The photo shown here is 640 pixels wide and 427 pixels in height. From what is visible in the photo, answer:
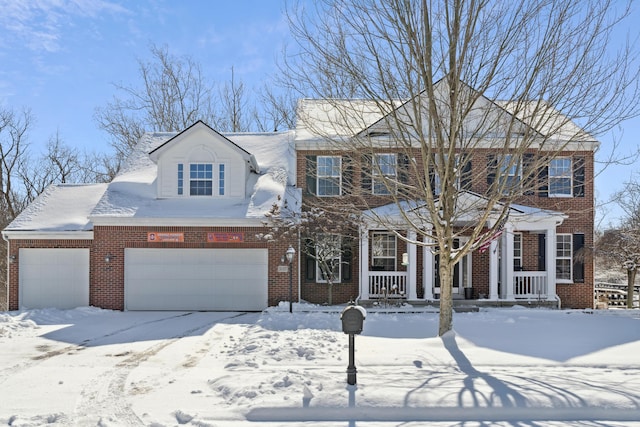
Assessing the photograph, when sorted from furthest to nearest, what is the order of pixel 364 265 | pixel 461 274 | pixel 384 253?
1. pixel 461 274
2. pixel 384 253
3. pixel 364 265

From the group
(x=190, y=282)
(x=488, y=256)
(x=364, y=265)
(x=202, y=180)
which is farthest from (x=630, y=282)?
(x=202, y=180)

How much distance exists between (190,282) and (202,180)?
3.56 m

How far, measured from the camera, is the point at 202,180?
57.8ft

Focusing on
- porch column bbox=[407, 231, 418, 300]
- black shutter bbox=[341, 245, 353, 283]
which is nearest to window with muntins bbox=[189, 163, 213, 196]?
black shutter bbox=[341, 245, 353, 283]

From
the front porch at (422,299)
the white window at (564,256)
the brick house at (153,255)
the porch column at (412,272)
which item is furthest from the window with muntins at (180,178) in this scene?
the white window at (564,256)

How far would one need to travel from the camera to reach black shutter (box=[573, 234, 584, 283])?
17922mm

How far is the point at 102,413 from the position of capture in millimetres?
Result: 5973

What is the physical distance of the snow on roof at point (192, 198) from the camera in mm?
16391

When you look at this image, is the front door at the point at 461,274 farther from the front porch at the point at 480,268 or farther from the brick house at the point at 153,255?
the brick house at the point at 153,255

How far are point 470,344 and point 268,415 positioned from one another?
5.21m

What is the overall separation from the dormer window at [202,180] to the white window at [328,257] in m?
3.96

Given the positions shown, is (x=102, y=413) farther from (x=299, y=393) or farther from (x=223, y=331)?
(x=223, y=331)

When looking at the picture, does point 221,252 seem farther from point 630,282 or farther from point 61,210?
point 630,282

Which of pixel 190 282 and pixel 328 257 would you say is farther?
pixel 328 257
